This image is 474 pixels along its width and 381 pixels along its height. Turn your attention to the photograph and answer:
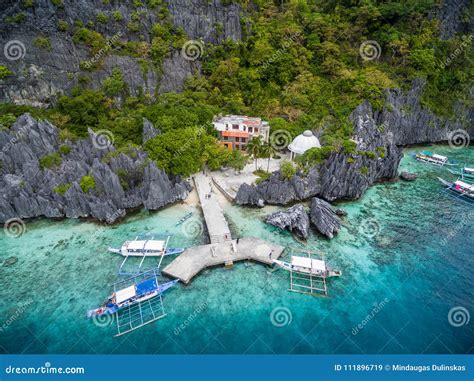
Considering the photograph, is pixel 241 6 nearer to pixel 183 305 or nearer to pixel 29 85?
pixel 29 85

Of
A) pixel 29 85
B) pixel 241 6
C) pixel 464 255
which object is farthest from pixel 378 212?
pixel 29 85

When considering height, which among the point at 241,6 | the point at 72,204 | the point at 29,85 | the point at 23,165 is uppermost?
the point at 241,6

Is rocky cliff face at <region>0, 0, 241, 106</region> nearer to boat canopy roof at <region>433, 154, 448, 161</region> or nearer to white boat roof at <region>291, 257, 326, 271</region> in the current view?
white boat roof at <region>291, 257, 326, 271</region>

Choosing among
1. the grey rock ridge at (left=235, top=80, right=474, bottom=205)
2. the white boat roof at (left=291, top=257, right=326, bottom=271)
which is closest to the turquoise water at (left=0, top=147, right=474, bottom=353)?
the white boat roof at (left=291, top=257, right=326, bottom=271)

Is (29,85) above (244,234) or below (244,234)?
above

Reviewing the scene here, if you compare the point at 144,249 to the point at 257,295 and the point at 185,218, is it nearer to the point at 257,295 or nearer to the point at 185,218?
the point at 185,218

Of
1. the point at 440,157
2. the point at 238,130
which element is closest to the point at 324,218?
the point at 238,130
